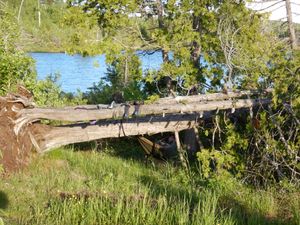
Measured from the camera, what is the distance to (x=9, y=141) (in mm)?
8477

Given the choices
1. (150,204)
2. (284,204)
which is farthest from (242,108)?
(150,204)

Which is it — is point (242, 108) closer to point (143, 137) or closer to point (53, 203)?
point (143, 137)

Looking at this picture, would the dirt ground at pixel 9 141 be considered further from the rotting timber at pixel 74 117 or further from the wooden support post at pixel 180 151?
the wooden support post at pixel 180 151

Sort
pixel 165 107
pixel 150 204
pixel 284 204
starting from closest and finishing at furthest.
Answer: pixel 150 204, pixel 284 204, pixel 165 107

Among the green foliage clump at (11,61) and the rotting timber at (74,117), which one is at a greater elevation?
the green foliage clump at (11,61)

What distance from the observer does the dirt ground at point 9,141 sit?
332 inches

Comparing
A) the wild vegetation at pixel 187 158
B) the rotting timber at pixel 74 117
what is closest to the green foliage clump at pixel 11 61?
the wild vegetation at pixel 187 158

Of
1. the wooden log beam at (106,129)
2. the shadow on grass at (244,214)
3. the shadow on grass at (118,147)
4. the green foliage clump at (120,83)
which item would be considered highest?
the green foliage clump at (120,83)

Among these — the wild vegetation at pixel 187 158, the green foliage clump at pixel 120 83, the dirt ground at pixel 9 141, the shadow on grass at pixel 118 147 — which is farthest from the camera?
the shadow on grass at pixel 118 147

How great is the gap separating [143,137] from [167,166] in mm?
1289

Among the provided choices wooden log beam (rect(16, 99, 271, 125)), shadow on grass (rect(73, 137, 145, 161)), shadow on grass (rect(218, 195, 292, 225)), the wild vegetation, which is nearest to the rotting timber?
wooden log beam (rect(16, 99, 271, 125))

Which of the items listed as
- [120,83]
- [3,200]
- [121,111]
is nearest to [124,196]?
[3,200]

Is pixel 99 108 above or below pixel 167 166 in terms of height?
above

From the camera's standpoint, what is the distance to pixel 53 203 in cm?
671
